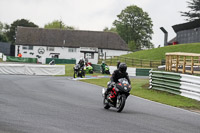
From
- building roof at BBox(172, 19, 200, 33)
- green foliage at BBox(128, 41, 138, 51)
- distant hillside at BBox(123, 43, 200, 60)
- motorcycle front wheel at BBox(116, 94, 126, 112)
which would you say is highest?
building roof at BBox(172, 19, 200, 33)

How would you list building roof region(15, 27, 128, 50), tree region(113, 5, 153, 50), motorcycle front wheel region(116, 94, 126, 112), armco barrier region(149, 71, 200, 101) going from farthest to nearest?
tree region(113, 5, 153, 50)
building roof region(15, 27, 128, 50)
armco barrier region(149, 71, 200, 101)
motorcycle front wheel region(116, 94, 126, 112)

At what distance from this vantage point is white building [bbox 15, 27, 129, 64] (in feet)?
274

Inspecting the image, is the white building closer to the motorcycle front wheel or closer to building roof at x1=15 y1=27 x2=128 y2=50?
building roof at x1=15 y1=27 x2=128 y2=50

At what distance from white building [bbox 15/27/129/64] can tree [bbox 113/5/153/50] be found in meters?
6.25

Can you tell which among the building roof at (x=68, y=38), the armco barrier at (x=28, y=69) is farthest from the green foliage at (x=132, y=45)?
the armco barrier at (x=28, y=69)

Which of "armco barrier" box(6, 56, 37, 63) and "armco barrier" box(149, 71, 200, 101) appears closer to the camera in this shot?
"armco barrier" box(149, 71, 200, 101)

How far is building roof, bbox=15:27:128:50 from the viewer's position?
84.1 meters

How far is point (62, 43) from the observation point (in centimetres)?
8400

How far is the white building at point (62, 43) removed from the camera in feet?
274

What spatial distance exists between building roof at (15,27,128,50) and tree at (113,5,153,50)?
6.25 m

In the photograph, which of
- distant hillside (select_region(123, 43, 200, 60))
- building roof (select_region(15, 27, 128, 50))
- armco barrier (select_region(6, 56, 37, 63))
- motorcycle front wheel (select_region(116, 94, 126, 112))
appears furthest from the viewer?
building roof (select_region(15, 27, 128, 50))

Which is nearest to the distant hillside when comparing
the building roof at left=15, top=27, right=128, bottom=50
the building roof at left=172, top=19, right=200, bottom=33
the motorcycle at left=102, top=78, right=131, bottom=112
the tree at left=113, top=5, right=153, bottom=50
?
the building roof at left=172, top=19, right=200, bottom=33

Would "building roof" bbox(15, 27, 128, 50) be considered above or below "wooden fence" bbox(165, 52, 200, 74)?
above

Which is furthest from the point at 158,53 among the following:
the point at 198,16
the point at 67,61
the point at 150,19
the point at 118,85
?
the point at 118,85
